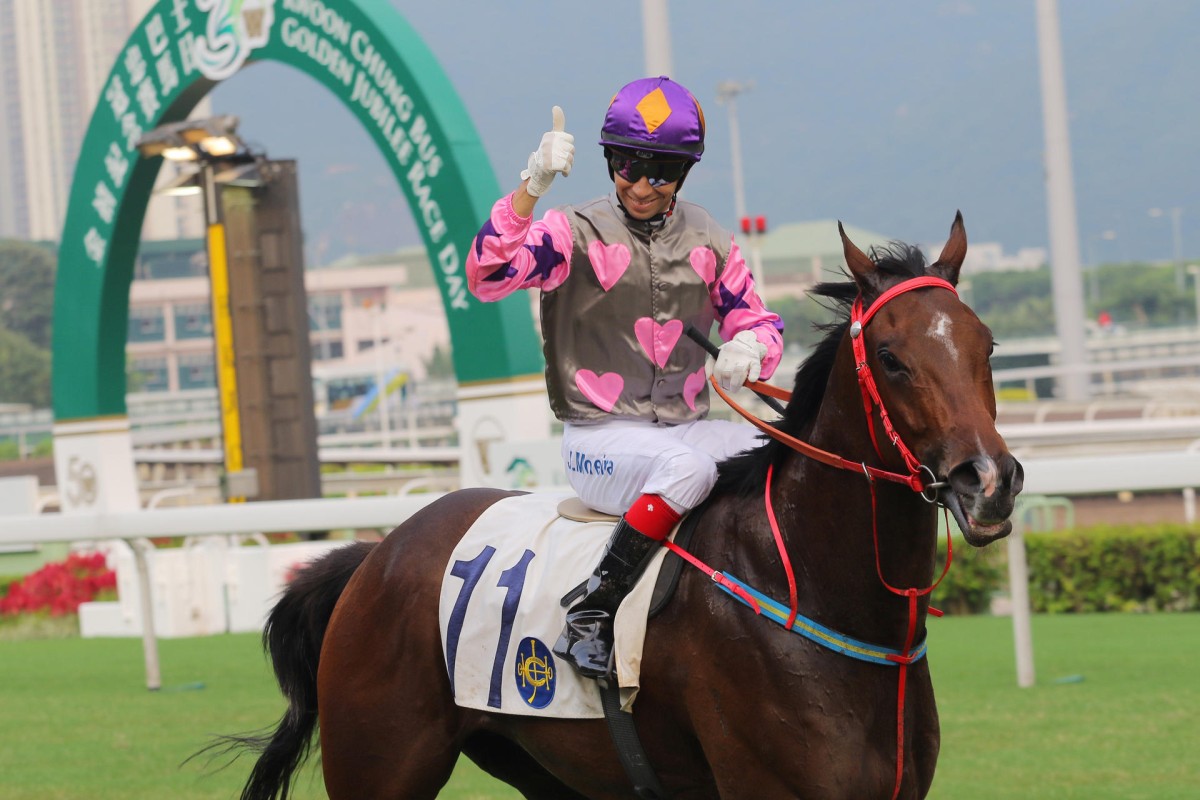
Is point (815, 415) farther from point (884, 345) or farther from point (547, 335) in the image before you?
point (547, 335)

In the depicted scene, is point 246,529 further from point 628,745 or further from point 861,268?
point 861,268

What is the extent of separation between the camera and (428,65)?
10602 mm

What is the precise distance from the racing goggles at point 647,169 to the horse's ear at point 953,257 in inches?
26.4

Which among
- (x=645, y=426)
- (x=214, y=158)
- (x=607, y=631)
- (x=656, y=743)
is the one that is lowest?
(x=656, y=743)

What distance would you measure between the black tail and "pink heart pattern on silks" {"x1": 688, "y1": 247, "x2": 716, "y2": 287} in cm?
121

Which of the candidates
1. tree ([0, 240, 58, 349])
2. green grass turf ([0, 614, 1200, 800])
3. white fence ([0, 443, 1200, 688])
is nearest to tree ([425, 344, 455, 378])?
tree ([0, 240, 58, 349])

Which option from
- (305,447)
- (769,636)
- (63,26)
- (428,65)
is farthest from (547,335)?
(63,26)

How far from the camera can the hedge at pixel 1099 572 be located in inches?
334

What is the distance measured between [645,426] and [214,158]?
31.5 ft

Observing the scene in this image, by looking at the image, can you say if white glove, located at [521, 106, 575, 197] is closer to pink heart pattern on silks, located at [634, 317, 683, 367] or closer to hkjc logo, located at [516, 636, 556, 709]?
pink heart pattern on silks, located at [634, 317, 683, 367]

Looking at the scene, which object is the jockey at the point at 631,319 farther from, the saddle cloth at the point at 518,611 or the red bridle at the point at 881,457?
the red bridle at the point at 881,457

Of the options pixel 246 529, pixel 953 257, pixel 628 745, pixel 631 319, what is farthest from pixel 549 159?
Answer: pixel 246 529

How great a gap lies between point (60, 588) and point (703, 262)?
31.4ft

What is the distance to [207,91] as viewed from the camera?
12742mm
